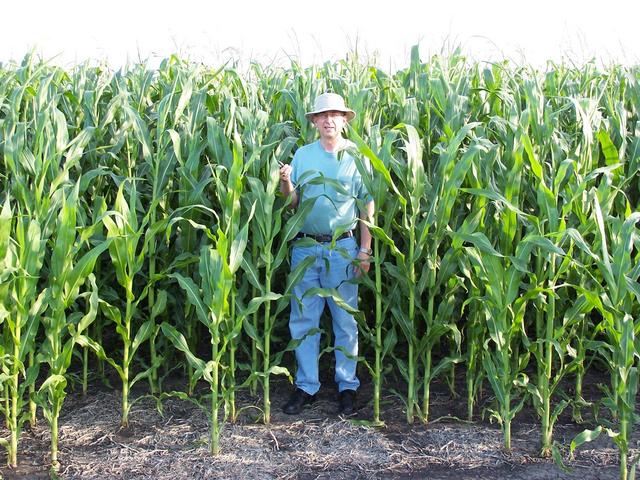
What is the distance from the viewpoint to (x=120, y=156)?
4828mm

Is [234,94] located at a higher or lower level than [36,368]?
higher

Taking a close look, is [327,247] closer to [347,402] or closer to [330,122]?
[330,122]

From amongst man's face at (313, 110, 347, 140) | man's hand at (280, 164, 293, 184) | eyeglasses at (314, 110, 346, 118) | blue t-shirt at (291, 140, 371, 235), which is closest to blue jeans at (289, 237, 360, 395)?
blue t-shirt at (291, 140, 371, 235)

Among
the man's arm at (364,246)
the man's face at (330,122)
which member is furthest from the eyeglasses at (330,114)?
the man's arm at (364,246)

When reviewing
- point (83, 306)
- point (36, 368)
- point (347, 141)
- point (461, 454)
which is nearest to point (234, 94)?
point (347, 141)

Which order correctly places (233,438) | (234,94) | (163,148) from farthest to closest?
1. (234,94)
2. (163,148)
3. (233,438)

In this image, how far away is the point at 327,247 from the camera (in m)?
4.21

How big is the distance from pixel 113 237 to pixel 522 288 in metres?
2.27

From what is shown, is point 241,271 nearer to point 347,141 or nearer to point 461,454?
point 347,141

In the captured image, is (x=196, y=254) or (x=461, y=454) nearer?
(x=461, y=454)

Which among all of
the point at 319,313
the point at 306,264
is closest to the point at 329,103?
the point at 306,264

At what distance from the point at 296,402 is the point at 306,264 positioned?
0.87 metres

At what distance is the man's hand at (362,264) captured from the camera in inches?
166

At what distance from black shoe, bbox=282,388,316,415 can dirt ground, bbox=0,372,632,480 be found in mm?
41
